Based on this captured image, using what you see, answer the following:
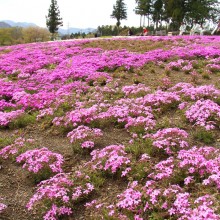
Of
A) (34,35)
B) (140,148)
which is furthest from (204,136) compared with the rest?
(34,35)

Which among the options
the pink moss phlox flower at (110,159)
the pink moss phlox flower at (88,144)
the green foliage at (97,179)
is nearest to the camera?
the green foliage at (97,179)

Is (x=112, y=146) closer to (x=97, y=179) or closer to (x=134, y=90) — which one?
(x=97, y=179)

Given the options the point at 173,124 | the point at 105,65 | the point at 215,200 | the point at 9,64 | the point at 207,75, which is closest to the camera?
the point at 215,200

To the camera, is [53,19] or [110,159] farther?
[53,19]

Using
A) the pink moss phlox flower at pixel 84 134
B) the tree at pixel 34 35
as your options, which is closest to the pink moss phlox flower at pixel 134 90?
the pink moss phlox flower at pixel 84 134

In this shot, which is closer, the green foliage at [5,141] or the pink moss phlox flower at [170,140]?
the pink moss phlox flower at [170,140]

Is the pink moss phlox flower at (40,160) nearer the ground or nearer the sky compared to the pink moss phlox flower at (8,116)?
nearer the ground

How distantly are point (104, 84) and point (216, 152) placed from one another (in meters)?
8.50

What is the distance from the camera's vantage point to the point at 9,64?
20375 millimetres

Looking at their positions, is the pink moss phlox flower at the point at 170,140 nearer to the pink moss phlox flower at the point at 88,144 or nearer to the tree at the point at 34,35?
the pink moss phlox flower at the point at 88,144

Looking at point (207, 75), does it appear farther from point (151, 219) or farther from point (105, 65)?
point (151, 219)

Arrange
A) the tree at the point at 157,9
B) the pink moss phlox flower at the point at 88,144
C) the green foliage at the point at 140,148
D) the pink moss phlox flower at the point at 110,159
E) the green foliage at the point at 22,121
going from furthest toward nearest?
the tree at the point at 157,9 < the green foliage at the point at 22,121 < the pink moss phlox flower at the point at 88,144 < the green foliage at the point at 140,148 < the pink moss phlox flower at the point at 110,159

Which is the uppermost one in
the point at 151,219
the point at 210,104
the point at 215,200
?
the point at 210,104

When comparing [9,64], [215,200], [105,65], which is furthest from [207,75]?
[9,64]
